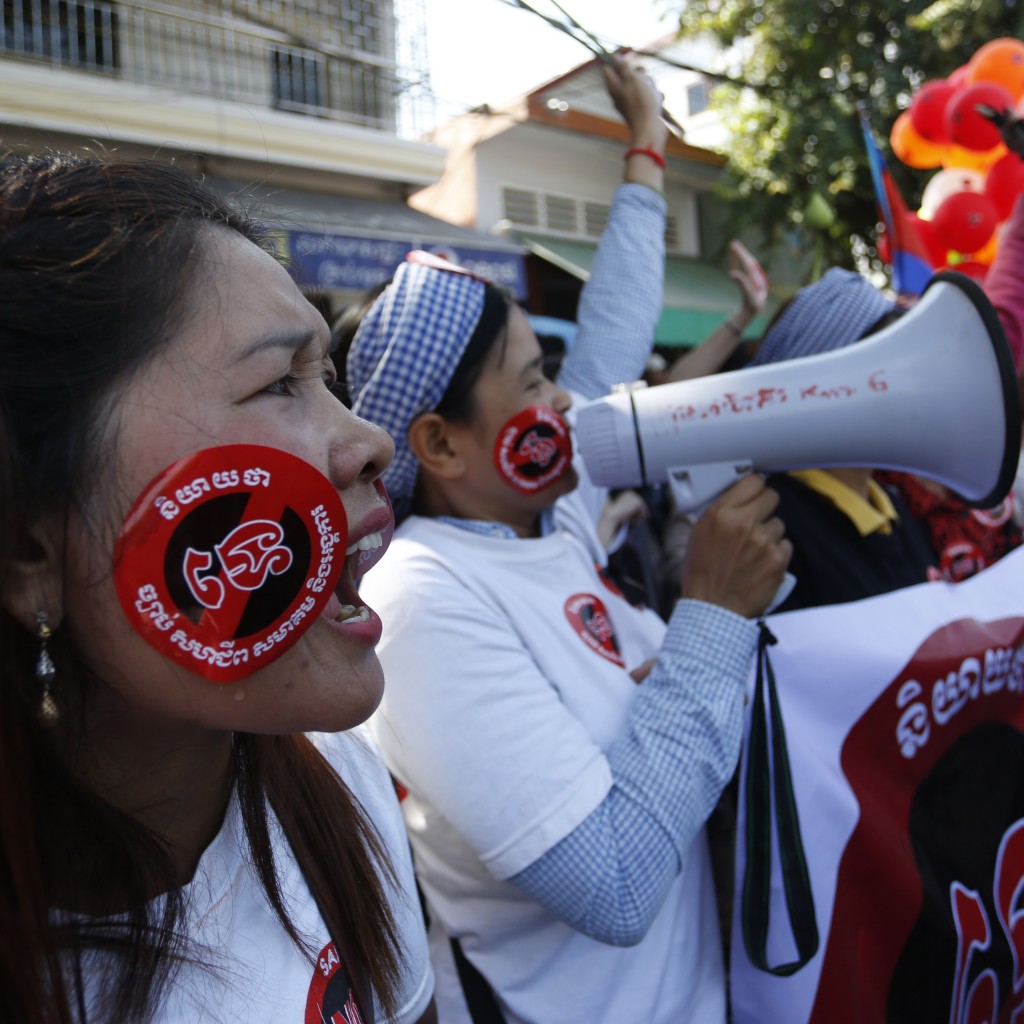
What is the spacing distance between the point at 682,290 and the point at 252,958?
1177 cm

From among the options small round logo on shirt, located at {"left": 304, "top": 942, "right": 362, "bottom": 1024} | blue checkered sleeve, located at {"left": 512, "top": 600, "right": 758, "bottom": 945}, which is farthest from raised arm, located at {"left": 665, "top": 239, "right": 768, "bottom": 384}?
small round logo on shirt, located at {"left": 304, "top": 942, "right": 362, "bottom": 1024}

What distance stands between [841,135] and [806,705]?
32.8 ft

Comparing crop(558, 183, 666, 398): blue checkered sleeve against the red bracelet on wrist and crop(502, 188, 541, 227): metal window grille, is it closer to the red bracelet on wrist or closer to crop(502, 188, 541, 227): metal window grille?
the red bracelet on wrist

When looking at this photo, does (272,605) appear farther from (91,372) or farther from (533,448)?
(533,448)

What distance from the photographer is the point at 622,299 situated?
2084 millimetres

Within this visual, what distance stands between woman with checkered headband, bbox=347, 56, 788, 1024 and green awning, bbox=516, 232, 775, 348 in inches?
314

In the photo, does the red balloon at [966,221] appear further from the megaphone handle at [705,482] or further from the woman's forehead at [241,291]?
the woman's forehead at [241,291]

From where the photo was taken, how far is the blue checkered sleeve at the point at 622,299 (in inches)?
81.5

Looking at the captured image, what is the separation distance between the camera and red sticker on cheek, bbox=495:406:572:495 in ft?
4.94

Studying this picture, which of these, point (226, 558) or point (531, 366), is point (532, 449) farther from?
point (226, 558)

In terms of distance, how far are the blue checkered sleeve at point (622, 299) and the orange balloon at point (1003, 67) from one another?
3728 millimetres

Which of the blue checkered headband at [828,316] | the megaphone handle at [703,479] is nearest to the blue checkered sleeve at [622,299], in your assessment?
the blue checkered headband at [828,316]

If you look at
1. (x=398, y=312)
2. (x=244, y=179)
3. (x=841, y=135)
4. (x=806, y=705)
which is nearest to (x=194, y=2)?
(x=244, y=179)

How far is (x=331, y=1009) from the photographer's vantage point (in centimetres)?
87
